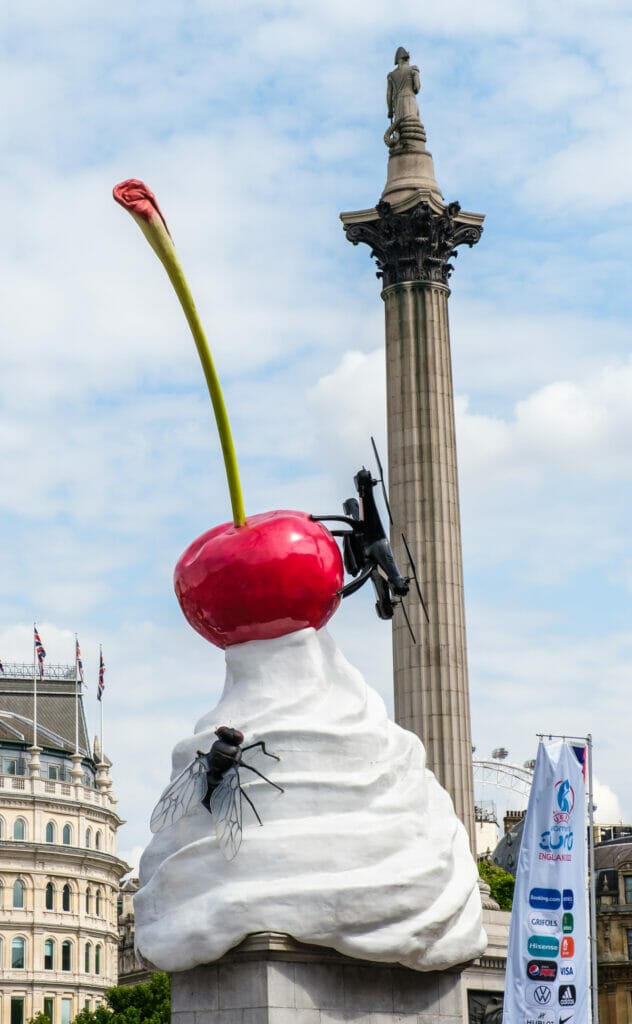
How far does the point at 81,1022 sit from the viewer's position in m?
75.4

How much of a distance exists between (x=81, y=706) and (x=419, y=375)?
68.3m

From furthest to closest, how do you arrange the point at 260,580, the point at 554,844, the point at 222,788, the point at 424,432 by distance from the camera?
1. the point at 424,432
2. the point at 554,844
3. the point at 260,580
4. the point at 222,788

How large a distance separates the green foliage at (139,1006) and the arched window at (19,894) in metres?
15.6

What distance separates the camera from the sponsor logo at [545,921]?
95.2 ft

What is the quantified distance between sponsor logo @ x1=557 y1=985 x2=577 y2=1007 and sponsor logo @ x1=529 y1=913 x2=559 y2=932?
2.96 feet

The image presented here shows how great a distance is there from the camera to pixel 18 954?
91875mm

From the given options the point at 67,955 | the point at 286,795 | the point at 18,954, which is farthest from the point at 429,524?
the point at 67,955

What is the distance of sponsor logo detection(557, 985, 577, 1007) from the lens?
28609 millimetres

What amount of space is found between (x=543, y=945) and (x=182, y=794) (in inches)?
405

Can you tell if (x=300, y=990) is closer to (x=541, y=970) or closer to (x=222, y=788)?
(x=222, y=788)

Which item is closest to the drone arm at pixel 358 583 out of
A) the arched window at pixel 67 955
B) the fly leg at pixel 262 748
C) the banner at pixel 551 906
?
the fly leg at pixel 262 748

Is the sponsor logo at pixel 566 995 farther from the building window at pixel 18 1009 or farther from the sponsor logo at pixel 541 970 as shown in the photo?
the building window at pixel 18 1009

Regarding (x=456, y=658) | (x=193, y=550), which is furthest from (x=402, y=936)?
(x=456, y=658)

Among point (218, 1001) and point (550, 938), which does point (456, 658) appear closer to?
point (550, 938)
